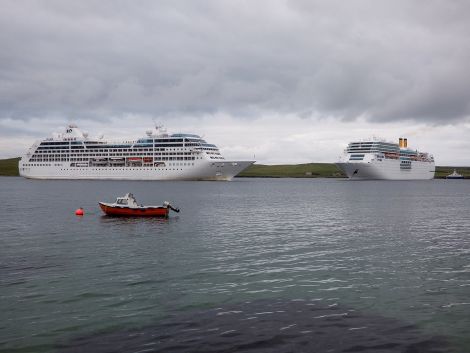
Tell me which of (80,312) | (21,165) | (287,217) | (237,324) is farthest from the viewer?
(21,165)

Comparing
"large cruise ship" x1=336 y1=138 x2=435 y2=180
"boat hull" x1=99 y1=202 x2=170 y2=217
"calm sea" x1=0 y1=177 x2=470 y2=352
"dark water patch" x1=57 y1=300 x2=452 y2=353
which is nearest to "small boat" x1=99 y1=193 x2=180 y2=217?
"boat hull" x1=99 y1=202 x2=170 y2=217

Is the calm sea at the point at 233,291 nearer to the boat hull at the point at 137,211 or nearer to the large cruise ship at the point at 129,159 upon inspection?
the boat hull at the point at 137,211

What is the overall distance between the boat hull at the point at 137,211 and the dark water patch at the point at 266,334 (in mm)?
35097

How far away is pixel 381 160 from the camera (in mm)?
191125

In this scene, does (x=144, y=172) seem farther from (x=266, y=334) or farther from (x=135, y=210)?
(x=266, y=334)

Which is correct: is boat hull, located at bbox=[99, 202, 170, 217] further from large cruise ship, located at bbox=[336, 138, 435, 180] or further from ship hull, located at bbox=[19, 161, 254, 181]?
large cruise ship, located at bbox=[336, 138, 435, 180]

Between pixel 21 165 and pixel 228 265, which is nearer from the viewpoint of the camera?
pixel 228 265

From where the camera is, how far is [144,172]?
547ft

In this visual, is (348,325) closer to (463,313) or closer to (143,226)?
(463,313)

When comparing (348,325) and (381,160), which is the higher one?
(381,160)

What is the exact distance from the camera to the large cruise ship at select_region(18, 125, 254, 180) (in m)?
158

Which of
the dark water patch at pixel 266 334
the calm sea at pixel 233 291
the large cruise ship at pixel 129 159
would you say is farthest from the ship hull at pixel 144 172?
the dark water patch at pixel 266 334

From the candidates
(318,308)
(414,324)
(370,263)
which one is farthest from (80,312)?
(370,263)

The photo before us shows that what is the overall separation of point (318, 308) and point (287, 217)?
121ft
